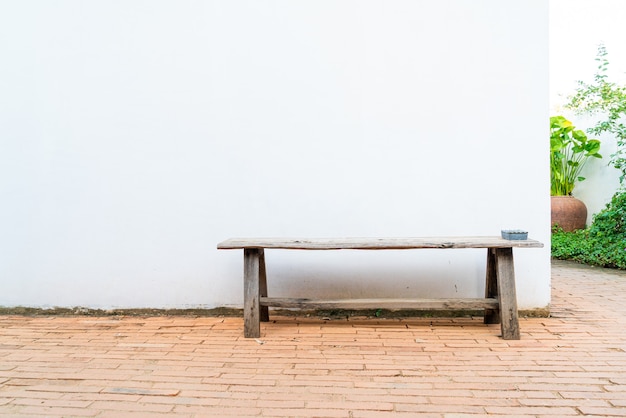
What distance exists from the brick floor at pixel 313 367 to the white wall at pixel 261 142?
360 millimetres

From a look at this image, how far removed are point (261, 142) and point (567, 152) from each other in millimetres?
6192

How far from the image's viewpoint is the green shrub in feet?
18.2

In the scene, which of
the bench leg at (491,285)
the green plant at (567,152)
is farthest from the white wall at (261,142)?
the green plant at (567,152)

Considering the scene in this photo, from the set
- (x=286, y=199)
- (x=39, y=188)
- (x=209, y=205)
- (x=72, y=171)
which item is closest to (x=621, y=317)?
(x=286, y=199)

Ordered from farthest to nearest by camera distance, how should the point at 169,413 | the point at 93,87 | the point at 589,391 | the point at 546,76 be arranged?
the point at 93,87 < the point at 546,76 < the point at 589,391 < the point at 169,413

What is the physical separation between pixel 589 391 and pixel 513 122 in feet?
6.58

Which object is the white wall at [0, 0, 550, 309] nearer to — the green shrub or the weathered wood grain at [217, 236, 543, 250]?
the weathered wood grain at [217, 236, 543, 250]

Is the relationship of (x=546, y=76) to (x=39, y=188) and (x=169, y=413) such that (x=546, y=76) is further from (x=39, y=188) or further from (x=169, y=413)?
(x=39, y=188)

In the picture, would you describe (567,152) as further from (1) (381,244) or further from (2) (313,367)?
(2) (313,367)

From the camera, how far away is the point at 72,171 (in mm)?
3641

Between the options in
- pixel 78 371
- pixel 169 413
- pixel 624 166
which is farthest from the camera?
pixel 624 166

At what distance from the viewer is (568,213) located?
7.23 meters

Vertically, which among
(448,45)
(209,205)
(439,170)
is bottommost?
(209,205)

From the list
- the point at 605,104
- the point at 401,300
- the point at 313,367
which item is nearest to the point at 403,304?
the point at 401,300
